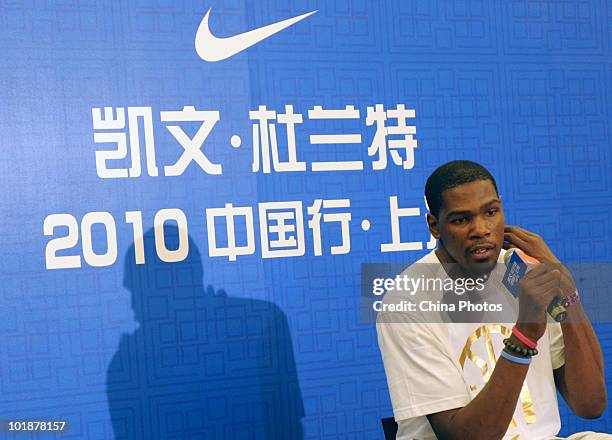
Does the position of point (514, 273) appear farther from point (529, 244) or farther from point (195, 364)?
point (195, 364)

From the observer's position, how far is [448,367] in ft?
5.74

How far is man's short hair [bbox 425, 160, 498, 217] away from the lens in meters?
1.85

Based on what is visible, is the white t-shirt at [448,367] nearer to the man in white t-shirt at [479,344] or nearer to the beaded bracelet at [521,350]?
the man in white t-shirt at [479,344]

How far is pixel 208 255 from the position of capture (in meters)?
2.75

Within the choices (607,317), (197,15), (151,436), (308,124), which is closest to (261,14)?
(197,15)

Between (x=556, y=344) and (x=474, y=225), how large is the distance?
0.36 meters

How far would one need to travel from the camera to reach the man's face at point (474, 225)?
5.96ft

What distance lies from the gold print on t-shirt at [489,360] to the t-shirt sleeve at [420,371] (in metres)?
0.05

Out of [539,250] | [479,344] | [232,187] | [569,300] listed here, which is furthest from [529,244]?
[232,187]

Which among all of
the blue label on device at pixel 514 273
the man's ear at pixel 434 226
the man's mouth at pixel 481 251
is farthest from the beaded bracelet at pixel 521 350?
the man's ear at pixel 434 226

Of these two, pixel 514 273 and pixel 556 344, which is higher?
pixel 514 273

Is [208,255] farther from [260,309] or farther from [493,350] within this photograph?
[493,350]

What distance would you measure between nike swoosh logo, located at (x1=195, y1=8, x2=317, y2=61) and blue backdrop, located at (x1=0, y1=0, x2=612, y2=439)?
0.08ft

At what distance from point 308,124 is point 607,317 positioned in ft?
4.99
